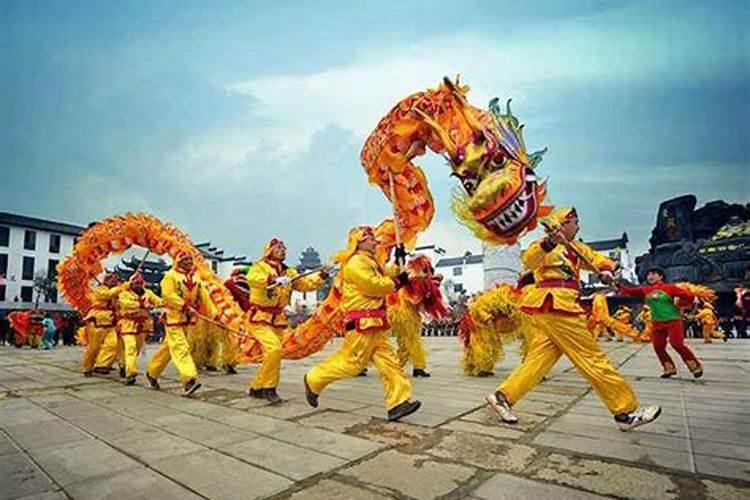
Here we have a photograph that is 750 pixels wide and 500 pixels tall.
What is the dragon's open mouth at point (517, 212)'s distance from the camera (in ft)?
11.9

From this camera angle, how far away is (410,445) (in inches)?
120

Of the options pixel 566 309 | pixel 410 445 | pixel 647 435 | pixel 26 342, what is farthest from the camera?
pixel 26 342

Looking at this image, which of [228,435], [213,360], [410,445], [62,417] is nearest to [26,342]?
[213,360]

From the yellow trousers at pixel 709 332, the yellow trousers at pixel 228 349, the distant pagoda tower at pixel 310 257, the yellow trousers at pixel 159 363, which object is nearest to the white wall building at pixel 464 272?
the distant pagoda tower at pixel 310 257

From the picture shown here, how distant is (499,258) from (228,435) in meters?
9.80

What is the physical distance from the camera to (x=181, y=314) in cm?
587

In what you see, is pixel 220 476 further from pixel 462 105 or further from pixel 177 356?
pixel 462 105

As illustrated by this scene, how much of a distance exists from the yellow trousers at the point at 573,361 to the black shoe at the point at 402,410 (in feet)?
2.33

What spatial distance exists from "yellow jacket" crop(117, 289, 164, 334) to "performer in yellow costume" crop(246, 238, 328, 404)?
7.71ft

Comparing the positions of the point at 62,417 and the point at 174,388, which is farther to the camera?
the point at 174,388

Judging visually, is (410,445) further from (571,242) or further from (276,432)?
(571,242)

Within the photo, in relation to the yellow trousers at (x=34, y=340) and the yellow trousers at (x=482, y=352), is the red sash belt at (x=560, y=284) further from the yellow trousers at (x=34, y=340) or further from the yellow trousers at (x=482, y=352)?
the yellow trousers at (x=34, y=340)

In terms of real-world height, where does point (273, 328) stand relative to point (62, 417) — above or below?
above

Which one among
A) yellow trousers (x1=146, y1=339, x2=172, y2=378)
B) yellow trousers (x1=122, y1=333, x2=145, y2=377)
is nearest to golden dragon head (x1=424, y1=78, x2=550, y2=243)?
yellow trousers (x1=146, y1=339, x2=172, y2=378)
